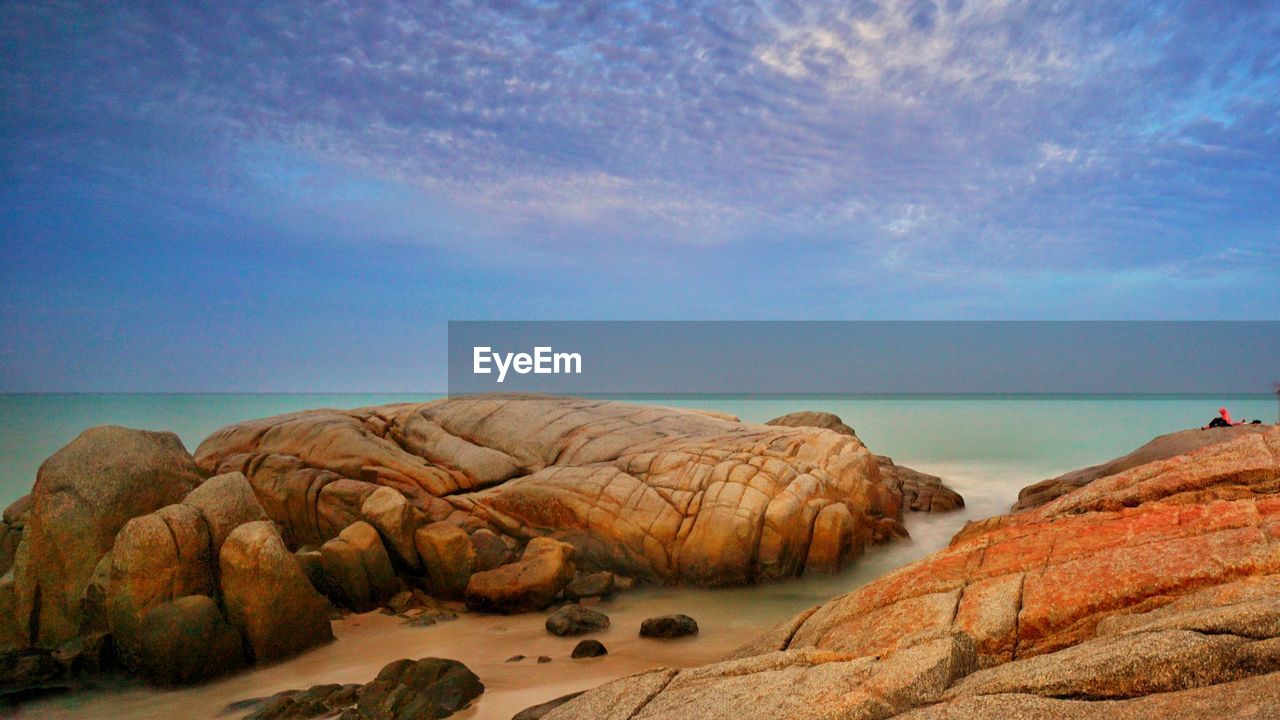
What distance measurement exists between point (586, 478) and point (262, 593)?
649cm

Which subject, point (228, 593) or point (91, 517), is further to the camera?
point (91, 517)

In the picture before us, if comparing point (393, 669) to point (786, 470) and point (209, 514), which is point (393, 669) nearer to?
point (209, 514)

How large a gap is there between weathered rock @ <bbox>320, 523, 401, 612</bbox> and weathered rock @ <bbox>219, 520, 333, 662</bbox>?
69.8 inches

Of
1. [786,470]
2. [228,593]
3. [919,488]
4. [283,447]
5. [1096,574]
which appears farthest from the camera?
[919,488]

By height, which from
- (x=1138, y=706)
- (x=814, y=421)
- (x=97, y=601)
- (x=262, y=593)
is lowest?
(x=97, y=601)

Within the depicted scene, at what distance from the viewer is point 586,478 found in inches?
590

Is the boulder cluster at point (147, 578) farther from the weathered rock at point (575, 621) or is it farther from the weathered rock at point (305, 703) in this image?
the weathered rock at point (575, 621)

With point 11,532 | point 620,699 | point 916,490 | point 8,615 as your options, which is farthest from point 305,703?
point 916,490

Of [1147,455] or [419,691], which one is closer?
[419,691]

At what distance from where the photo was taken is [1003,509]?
77.4ft

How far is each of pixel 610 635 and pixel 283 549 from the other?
4761mm

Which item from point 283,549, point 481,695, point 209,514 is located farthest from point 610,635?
point 209,514

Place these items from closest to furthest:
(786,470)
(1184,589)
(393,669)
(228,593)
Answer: (1184,589), (393,669), (228,593), (786,470)

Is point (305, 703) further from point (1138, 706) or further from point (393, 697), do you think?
point (1138, 706)
